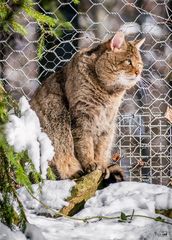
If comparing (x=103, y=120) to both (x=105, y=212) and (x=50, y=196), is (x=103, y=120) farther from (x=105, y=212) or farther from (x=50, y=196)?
(x=105, y=212)

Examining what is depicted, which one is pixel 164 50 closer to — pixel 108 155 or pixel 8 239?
pixel 108 155

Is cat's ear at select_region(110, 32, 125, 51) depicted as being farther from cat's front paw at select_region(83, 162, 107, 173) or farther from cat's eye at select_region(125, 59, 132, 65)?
cat's front paw at select_region(83, 162, 107, 173)

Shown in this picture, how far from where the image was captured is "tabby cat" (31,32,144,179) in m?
3.32

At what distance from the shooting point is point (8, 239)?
6.08 ft

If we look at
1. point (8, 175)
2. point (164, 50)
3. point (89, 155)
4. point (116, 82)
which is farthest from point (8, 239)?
point (164, 50)

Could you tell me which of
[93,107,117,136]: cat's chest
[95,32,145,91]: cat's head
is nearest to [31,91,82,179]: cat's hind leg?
[93,107,117,136]: cat's chest

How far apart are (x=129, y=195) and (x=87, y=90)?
33.4 inches

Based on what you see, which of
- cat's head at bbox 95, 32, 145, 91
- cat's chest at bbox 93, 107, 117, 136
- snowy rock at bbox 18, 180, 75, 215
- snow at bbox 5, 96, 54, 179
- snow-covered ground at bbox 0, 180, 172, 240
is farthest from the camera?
cat's head at bbox 95, 32, 145, 91

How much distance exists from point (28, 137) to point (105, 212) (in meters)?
0.67

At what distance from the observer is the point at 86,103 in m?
3.32

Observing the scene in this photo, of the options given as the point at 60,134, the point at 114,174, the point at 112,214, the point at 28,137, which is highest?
the point at 28,137

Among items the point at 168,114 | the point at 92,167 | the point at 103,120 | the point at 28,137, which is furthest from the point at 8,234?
the point at 168,114

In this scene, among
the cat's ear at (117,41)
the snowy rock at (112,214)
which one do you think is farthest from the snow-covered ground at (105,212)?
the cat's ear at (117,41)

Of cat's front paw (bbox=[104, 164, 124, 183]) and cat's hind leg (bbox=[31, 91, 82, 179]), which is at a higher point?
cat's hind leg (bbox=[31, 91, 82, 179])
